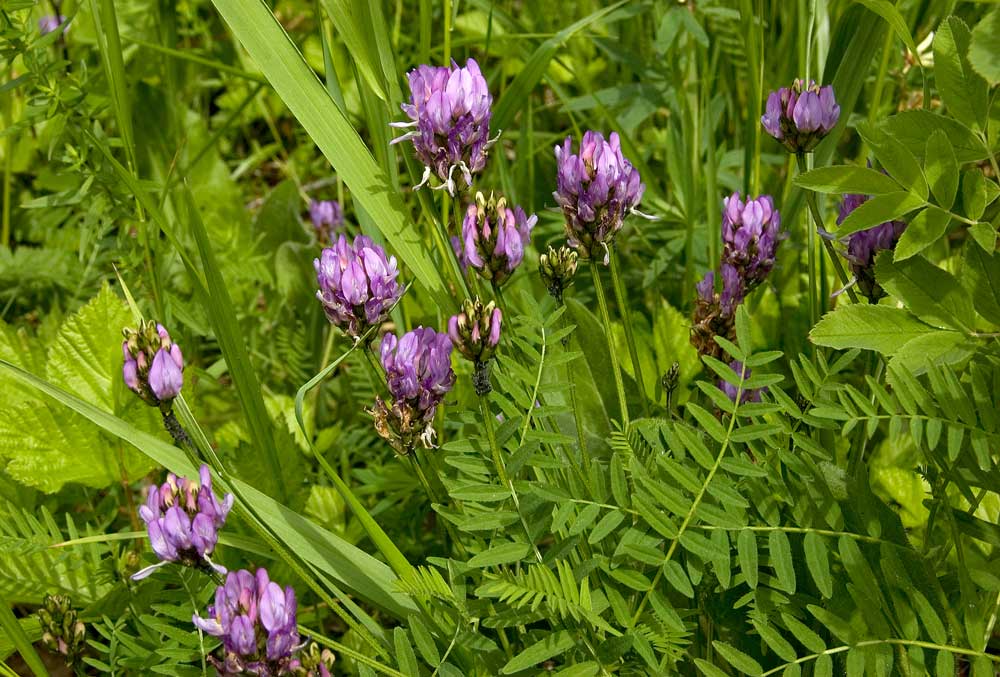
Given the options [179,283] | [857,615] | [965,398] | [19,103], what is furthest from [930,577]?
[19,103]

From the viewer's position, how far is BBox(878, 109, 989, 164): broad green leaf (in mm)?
1337

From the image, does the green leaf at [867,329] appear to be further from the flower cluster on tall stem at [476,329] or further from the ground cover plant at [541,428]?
the flower cluster on tall stem at [476,329]

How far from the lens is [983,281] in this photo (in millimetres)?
1354

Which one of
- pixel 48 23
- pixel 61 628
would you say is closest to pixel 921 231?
pixel 61 628

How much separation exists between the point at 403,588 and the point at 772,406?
50 cm

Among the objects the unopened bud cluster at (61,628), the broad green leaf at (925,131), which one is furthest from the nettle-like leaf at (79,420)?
the broad green leaf at (925,131)

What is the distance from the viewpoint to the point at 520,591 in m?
1.19

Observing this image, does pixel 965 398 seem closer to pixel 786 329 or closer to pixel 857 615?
pixel 857 615

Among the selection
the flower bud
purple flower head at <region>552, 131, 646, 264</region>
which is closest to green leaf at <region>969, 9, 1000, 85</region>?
purple flower head at <region>552, 131, 646, 264</region>

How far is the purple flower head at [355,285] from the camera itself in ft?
4.26

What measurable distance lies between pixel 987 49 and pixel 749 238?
49 centimetres

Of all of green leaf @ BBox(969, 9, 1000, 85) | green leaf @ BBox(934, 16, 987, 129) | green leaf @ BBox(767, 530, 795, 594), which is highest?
green leaf @ BBox(969, 9, 1000, 85)

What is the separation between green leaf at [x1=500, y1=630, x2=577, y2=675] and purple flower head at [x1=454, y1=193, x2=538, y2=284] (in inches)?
17.5

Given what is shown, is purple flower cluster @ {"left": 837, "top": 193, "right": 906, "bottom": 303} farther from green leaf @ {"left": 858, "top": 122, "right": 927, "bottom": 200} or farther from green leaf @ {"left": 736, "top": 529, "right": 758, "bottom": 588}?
green leaf @ {"left": 736, "top": 529, "right": 758, "bottom": 588}
